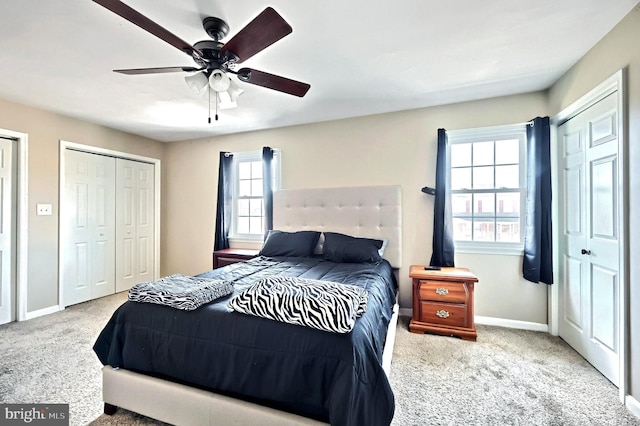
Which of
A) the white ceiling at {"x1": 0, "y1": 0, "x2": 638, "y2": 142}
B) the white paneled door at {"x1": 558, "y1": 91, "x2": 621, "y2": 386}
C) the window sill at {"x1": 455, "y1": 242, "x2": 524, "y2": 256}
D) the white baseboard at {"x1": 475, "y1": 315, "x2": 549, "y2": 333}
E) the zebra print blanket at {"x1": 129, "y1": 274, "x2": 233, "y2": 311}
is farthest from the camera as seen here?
the window sill at {"x1": 455, "y1": 242, "x2": 524, "y2": 256}

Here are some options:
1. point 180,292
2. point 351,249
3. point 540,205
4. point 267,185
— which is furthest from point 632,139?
point 267,185

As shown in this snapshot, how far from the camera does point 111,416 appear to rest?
1650mm

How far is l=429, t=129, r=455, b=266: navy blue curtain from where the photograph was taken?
3.04m

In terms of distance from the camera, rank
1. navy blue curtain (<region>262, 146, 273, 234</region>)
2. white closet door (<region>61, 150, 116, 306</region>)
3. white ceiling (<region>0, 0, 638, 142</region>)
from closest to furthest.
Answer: white ceiling (<region>0, 0, 638, 142</region>) < white closet door (<region>61, 150, 116, 306</region>) < navy blue curtain (<region>262, 146, 273, 234</region>)

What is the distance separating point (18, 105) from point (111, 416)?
346cm

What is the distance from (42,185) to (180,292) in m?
3.02

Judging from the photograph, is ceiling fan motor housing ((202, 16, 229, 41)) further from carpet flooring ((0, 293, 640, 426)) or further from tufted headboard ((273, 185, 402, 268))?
carpet flooring ((0, 293, 640, 426))

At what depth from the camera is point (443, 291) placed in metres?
2.72

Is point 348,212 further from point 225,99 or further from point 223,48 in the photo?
point 223,48

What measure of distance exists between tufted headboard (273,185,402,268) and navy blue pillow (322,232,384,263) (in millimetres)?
239

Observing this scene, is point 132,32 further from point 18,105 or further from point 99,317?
point 99,317

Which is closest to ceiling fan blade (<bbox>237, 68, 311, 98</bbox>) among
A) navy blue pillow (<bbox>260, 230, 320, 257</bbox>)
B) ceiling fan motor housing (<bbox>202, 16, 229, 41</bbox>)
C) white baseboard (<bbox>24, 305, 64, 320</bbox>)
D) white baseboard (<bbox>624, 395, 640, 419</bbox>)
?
ceiling fan motor housing (<bbox>202, 16, 229, 41</bbox>)

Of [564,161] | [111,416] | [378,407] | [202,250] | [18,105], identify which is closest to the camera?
[378,407]

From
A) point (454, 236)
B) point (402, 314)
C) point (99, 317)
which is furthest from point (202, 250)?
point (454, 236)
